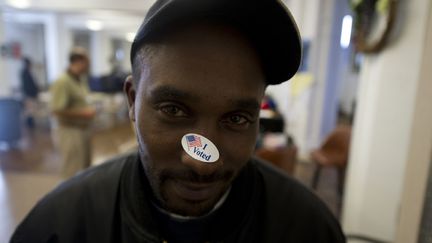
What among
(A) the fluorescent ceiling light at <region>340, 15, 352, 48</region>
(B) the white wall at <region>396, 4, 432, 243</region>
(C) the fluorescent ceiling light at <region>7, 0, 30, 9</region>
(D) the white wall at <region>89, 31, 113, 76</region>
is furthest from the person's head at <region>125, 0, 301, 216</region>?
(D) the white wall at <region>89, 31, 113, 76</region>

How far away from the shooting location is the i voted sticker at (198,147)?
48 centimetres

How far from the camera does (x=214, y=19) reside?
0.48 m

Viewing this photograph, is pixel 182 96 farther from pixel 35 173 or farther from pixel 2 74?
pixel 2 74

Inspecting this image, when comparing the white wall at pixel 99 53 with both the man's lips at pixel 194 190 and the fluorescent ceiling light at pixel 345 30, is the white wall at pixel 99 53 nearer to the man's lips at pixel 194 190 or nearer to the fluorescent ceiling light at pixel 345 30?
the fluorescent ceiling light at pixel 345 30

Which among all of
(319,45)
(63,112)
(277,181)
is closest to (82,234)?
(277,181)

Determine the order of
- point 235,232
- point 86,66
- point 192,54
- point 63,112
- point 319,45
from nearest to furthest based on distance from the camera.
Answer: point 192,54 < point 235,232 < point 63,112 < point 86,66 < point 319,45

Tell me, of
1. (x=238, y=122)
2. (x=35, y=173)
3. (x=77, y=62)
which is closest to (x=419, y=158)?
(x=238, y=122)

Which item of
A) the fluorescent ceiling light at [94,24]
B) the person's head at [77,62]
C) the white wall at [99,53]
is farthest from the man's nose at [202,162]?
the white wall at [99,53]

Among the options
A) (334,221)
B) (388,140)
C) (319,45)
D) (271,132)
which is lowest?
(271,132)

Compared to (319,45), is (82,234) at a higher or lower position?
lower

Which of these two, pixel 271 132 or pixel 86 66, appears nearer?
pixel 271 132

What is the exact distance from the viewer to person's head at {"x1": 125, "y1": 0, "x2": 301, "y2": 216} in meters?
0.47

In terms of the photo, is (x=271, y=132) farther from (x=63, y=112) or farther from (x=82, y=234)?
(x=82, y=234)

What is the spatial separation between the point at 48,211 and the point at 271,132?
2.00 metres
